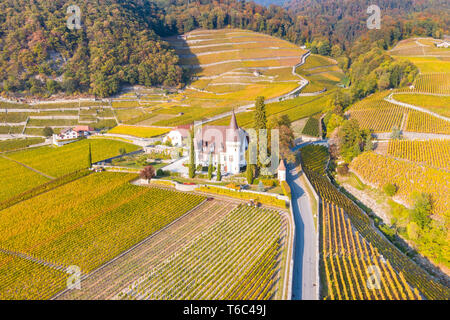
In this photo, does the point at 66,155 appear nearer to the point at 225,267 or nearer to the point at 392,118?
the point at 225,267

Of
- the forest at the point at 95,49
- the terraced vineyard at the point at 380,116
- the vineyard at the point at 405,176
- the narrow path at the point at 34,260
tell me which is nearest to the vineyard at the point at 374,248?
the vineyard at the point at 405,176

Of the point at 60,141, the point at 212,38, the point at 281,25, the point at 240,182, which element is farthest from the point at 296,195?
the point at 281,25

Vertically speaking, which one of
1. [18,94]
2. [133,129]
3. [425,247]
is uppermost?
[18,94]

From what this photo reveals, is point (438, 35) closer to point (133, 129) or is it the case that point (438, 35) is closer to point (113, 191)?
point (133, 129)

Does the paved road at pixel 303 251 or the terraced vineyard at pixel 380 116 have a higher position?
the terraced vineyard at pixel 380 116

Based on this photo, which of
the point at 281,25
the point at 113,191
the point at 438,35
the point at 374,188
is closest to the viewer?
the point at 113,191

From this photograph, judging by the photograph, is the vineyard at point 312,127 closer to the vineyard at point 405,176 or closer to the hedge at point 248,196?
the vineyard at point 405,176

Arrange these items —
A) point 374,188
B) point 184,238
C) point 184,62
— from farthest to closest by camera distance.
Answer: point 184,62 < point 374,188 < point 184,238

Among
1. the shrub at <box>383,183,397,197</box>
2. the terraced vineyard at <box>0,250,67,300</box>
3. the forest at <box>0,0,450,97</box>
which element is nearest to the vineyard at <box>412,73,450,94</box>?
the forest at <box>0,0,450,97</box>
